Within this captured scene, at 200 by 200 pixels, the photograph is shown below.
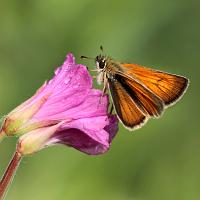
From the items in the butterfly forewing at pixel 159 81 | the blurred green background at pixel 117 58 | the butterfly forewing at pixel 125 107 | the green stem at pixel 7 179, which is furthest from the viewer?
the blurred green background at pixel 117 58

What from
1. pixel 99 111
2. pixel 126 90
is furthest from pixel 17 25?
pixel 99 111

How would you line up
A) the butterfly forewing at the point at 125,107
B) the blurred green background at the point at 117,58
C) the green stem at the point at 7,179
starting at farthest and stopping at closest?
the blurred green background at the point at 117,58 < the butterfly forewing at the point at 125,107 < the green stem at the point at 7,179

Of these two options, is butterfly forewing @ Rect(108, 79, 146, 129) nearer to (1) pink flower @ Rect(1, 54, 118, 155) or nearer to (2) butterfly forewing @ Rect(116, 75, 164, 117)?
(2) butterfly forewing @ Rect(116, 75, 164, 117)

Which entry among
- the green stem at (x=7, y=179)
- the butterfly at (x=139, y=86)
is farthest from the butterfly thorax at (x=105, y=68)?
the green stem at (x=7, y=179)

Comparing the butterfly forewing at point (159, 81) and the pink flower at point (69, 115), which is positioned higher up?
the butterfly forewing at point (159, 81)

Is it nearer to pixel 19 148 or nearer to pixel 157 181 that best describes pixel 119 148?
pixel 157 181

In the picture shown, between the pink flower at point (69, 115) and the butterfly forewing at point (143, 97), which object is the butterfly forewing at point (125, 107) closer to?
the butterfly forewing at point (143, 97)

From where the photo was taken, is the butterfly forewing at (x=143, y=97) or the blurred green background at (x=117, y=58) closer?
the butterfly forewing at (x=143, y=97)

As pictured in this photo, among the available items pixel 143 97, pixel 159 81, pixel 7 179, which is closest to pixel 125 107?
pixel 143 97
